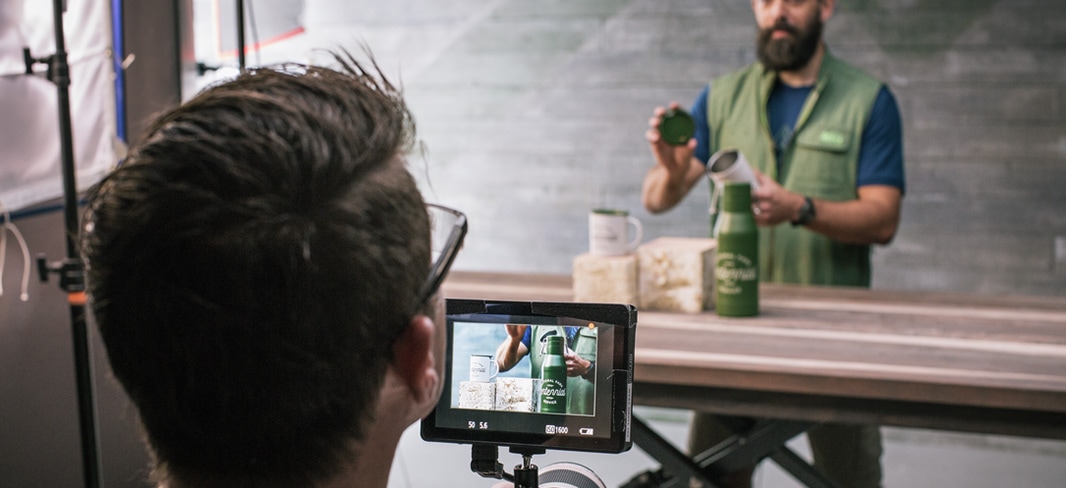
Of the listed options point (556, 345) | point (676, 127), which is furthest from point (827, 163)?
point (556, 345)

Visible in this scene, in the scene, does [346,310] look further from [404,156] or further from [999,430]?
[999,430]

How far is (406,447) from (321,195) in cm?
310

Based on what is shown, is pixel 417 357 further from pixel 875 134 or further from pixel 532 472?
pixel 875 134

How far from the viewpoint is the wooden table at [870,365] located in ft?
4.66

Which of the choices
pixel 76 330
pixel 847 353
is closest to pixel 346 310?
pixel 76 330

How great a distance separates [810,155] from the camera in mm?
2436

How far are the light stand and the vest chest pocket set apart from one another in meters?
1.68

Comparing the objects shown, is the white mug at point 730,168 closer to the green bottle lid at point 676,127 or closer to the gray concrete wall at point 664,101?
the green bottle lid at point 676,127

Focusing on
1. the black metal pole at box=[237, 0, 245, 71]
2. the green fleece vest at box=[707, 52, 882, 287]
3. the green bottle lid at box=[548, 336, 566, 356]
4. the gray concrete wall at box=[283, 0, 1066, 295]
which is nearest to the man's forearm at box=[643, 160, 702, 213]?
the green fleece vest at box=[707, 52, 882, 287]

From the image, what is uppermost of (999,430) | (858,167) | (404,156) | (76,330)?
(404,156)

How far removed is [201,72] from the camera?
2527 mm

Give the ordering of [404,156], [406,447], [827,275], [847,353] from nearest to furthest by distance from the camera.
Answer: [404,156] → [847,353] → [827,275] → [406,447]

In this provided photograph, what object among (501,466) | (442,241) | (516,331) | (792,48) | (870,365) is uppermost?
(792,48)

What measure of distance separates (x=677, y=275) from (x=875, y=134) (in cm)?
84
